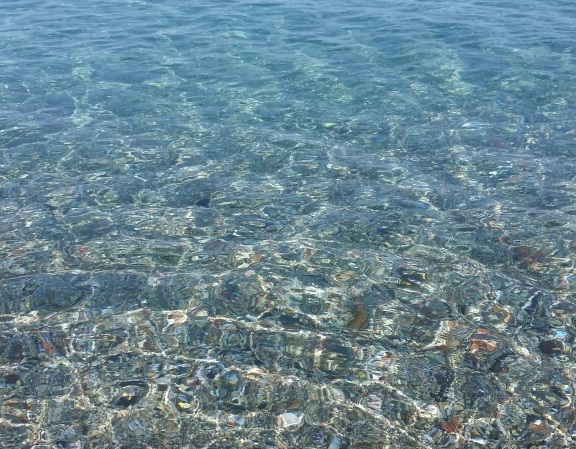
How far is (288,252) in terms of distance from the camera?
Result: 9133mm

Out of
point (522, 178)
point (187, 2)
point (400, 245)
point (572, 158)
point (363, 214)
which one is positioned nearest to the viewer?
point (400, 245)

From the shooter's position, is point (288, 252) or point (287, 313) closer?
point (287, 313)

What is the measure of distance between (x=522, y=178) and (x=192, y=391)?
7.77m

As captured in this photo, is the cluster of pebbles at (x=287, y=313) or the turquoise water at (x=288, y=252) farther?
the turquoise water at (x=288, y=252)

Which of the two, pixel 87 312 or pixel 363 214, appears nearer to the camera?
pixel 87 312

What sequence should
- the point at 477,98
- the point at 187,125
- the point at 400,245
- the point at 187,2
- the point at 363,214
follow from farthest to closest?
the point at 187,2
the point at 477,98
the point at 187,125
the point at 363,214
the point at 400,245

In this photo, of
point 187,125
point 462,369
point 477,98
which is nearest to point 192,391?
point 462,369

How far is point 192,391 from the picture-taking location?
657 cm

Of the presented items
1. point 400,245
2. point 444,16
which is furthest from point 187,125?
point 444,16

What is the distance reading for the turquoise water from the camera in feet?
20.9

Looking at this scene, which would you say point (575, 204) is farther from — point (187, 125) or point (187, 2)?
point (187, 2)

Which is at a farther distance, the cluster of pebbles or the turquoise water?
the turquoise water

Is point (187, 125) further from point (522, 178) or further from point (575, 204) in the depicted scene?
point (575, 204)

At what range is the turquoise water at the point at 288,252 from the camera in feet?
20.9
